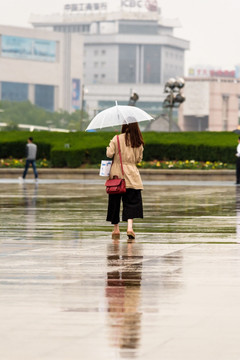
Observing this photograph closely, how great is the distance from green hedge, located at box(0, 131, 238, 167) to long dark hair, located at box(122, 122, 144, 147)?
28627mm

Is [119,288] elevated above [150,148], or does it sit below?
above

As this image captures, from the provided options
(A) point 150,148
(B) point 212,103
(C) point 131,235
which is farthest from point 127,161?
(B) point 212,103

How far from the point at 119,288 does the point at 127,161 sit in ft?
18.0

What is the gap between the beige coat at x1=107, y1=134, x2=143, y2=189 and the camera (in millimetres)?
15312

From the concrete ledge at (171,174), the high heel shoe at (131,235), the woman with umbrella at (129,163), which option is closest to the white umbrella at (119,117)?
the woman with umbrella at (129,163)

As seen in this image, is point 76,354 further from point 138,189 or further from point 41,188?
point 41,188

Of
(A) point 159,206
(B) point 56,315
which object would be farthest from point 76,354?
A: (A) point 159,206

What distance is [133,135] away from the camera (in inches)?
601

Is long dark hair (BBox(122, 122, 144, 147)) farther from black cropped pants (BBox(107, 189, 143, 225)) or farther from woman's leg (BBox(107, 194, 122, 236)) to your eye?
woman's leg (BBox(107, 194, 122, 236))

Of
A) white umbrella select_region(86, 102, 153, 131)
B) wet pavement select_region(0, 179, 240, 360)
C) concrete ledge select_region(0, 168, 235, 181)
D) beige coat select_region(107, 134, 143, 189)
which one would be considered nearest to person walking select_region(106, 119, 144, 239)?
beige coat select_region(107, 134, 143, 189)

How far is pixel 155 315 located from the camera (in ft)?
27.5

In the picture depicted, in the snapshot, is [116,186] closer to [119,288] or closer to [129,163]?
[129,163]

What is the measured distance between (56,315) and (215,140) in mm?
37223

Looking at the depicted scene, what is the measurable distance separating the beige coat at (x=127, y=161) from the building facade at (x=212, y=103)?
16170 centimetres
